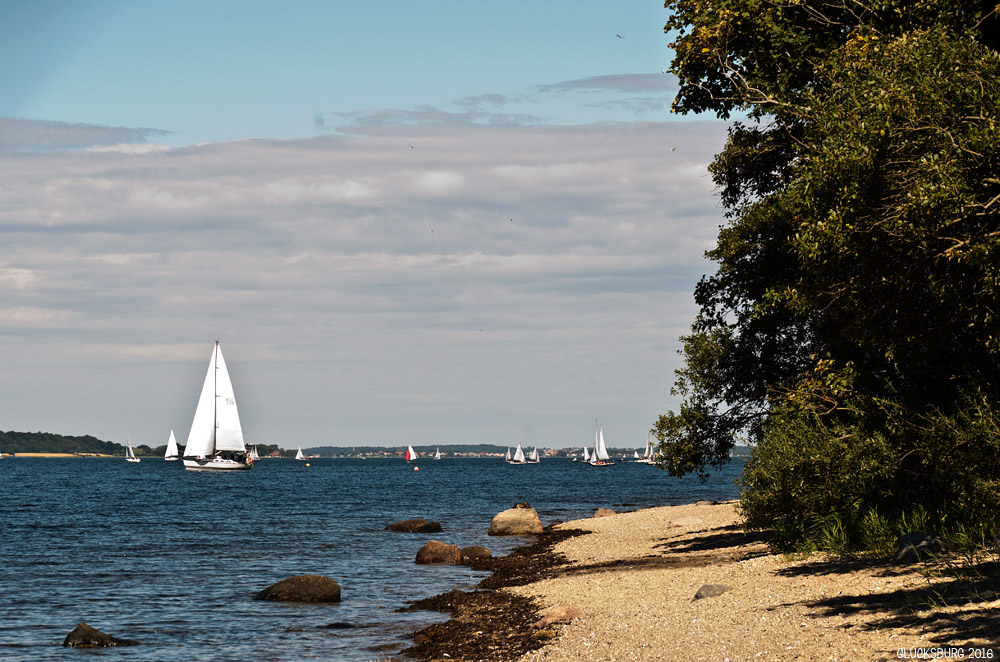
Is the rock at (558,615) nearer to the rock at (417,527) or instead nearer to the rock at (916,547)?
the rock at (916,547)

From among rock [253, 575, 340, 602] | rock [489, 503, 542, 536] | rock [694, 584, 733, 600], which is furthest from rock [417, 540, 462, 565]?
rock [694, 584, 733, 600]

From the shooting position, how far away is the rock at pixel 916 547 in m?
19.4

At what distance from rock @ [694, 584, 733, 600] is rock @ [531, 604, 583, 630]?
2908 mm

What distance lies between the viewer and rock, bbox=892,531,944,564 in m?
19.4

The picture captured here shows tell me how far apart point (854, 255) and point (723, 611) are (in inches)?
316

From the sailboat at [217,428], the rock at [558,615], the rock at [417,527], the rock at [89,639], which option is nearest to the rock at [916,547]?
the rock at [558,615]

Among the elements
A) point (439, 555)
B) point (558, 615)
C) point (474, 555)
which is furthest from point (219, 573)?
point (558, 615)

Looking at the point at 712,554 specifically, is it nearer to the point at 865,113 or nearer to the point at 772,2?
the point at 772,2

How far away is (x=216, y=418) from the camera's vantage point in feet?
428

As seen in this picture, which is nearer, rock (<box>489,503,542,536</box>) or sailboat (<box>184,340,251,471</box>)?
rock (<box>489,503,542,536</box>)

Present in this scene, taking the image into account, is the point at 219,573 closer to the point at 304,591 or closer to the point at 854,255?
the point at 304,591

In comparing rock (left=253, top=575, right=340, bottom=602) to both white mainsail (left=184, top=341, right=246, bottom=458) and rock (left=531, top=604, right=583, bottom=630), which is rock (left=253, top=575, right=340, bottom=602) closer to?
rock (left=531, top=604, right=583, bottom=630)

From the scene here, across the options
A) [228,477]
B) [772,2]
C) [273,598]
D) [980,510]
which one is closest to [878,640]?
[980,510]

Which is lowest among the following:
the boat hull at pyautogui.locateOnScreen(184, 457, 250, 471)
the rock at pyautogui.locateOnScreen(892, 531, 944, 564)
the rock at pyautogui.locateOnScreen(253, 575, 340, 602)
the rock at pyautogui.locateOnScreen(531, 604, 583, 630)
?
the rock at pyautogui.locateOnScreen(253, 575, 340, 602)
